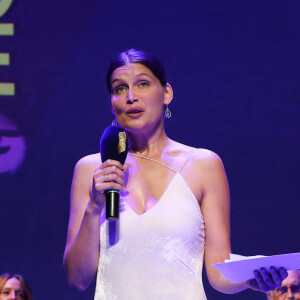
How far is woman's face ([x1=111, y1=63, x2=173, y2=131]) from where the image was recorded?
1881 mm

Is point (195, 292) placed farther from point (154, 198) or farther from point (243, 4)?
point (243, 4)

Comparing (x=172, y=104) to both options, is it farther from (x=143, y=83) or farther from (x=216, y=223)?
(x=216, y=223)

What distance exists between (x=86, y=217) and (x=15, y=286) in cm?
160

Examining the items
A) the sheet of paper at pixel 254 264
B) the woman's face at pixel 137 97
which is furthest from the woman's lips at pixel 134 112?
the sheet of paper at pixel 254 264

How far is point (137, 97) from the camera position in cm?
189

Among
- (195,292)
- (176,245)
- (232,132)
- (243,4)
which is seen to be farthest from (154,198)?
(243,4)

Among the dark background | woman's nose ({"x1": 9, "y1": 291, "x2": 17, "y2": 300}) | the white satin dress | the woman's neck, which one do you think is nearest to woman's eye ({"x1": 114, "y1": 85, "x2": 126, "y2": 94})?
the woman's neck

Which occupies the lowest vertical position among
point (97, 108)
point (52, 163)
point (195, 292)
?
point (195, 292)

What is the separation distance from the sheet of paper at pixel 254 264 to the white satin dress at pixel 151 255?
21 centimetres

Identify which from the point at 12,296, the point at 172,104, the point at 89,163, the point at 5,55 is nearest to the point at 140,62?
the point at 89,163

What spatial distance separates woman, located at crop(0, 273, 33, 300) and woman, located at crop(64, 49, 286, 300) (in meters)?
1.40

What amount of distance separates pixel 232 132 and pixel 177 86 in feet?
1.24

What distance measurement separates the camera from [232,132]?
3205mm

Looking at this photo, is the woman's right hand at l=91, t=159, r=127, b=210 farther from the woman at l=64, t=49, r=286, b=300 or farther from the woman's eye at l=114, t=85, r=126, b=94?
the woman's eye at l=114, t=85, r=126, b=94
